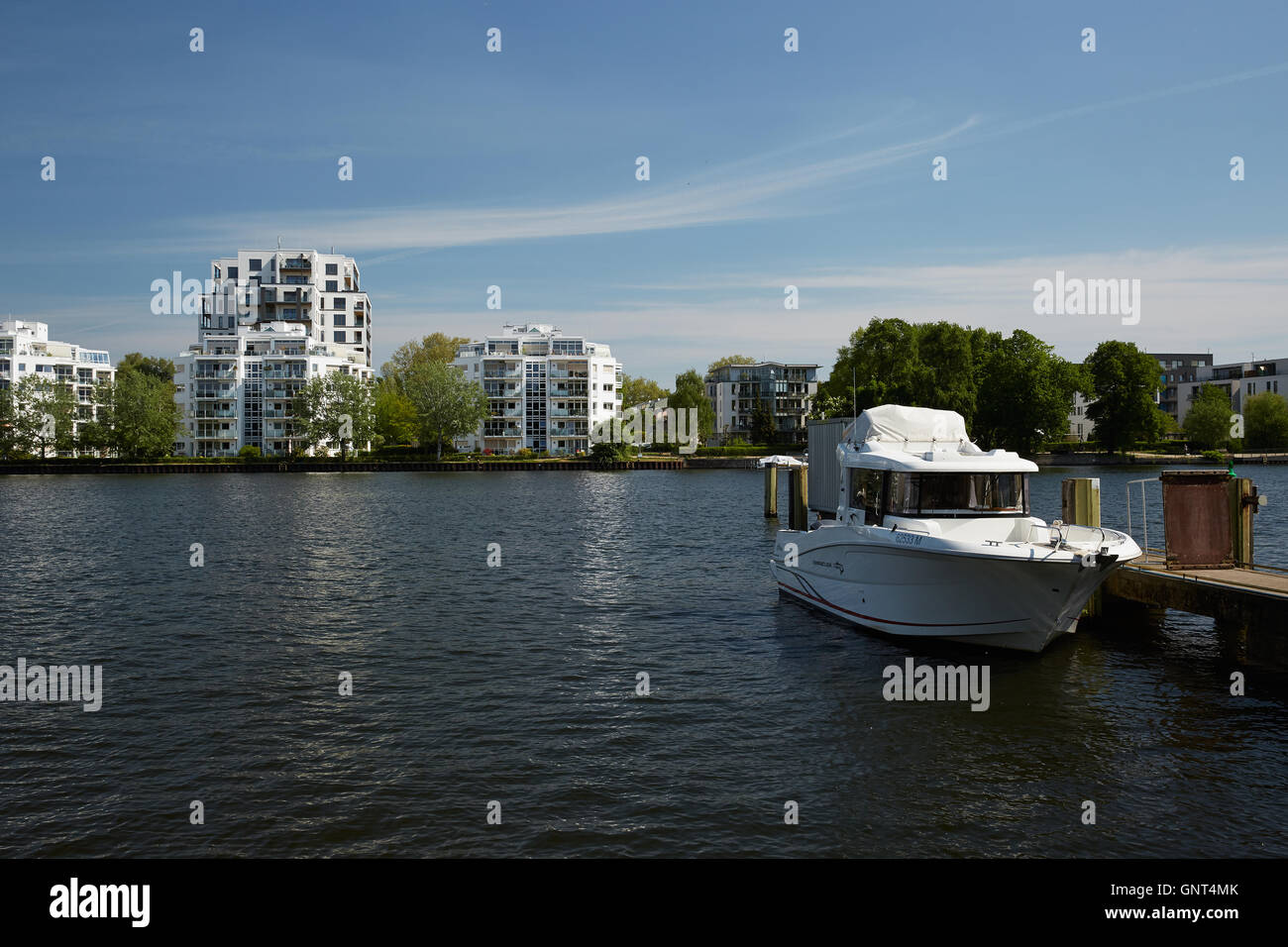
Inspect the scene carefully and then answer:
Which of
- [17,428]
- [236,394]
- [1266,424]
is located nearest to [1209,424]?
[1266,424]

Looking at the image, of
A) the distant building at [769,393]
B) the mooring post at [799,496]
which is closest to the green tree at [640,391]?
the distant building at [769,393]

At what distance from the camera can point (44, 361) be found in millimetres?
160000

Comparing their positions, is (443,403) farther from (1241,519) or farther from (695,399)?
(1241,519)

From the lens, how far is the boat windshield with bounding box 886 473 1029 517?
19.6m

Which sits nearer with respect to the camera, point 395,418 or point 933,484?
point 933,484

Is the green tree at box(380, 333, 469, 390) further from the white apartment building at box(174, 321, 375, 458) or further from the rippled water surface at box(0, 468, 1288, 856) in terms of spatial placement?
the rippled water surface at box(0, 468, 1288, 856)

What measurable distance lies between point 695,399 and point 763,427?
1305cm

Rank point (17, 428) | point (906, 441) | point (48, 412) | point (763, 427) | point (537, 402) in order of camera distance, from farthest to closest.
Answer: point (763, 427) → point (537, 402) → point (48, 412) → point (17, 428) → point (906, 441)

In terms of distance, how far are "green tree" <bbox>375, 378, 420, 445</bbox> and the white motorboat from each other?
124 metres

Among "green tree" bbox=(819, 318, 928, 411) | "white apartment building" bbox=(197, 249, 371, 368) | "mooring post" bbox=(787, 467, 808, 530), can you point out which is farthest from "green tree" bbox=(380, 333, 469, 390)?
"mooring post" bbox=(787, 467, 808, 530)

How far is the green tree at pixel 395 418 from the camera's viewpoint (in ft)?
465
